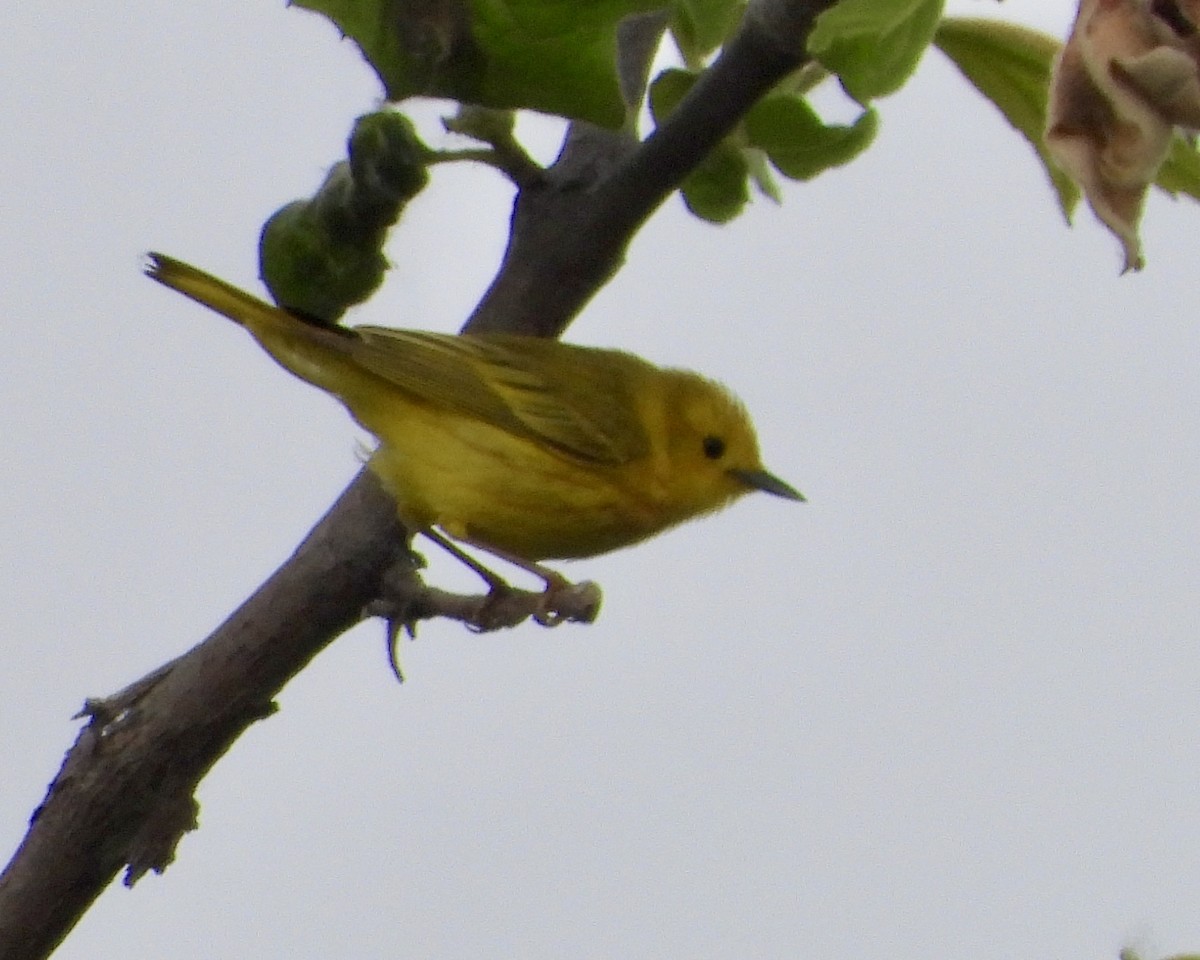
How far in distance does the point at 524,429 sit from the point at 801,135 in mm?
1223

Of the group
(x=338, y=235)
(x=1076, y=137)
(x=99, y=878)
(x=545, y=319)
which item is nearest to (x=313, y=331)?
(x=338, y=235)

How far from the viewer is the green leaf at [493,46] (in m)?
1.60

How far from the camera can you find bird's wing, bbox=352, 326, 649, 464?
9.14ft

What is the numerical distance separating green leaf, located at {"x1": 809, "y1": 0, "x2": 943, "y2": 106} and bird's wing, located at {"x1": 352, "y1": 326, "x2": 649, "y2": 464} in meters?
1.34

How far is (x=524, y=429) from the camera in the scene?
114 inches

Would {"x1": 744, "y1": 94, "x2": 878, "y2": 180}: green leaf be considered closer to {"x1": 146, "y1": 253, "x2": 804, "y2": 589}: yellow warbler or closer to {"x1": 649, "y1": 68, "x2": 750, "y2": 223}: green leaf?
{"x1": 649, "y1": 68, "x2": 750, "y2": 223}: green leaf

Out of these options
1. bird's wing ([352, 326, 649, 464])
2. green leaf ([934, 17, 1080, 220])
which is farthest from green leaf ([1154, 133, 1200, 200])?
bird's wing ([352, 326, 649, 464])

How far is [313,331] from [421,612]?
1.00m

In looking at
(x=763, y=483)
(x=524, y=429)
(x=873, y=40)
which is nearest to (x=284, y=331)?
(x=524, y=429)

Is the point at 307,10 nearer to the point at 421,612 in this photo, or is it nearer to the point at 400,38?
the point at 400,38

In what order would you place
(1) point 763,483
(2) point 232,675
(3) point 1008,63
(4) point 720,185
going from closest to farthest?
(3) point 1008,63
(2) point 232,675
(4) point 720,185
(1) point 763,483

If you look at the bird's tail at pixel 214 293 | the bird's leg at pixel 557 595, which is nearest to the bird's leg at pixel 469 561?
the bird's leg at pixel 557 595

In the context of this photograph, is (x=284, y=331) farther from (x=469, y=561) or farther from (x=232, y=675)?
(x=232, y=675)

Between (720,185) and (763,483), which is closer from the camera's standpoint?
(720,185)
